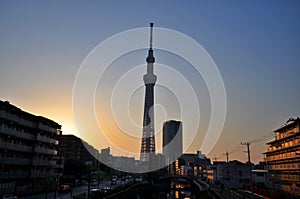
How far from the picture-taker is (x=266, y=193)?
35.2m

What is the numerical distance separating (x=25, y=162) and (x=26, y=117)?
6381 millimetres

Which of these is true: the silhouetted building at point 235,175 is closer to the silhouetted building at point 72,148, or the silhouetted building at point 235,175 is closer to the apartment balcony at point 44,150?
the apartment balcony at point 44,150

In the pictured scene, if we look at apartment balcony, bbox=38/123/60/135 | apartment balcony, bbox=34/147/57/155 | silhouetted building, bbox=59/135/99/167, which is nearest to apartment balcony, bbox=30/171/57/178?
apartment balcony, bbox=34/147/57/155

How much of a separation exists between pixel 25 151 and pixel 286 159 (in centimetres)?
4186

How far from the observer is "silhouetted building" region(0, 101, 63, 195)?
116 feet

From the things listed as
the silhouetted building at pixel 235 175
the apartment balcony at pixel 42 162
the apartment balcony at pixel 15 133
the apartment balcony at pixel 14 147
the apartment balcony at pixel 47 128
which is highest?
the apartment balcony at pixel 47 128

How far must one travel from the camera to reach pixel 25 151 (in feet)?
134

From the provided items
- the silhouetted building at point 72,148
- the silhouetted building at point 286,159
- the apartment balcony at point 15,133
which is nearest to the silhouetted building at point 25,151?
the apartment balcony at point 15,133

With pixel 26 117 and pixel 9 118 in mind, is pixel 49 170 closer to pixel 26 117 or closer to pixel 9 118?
pixel 26 117

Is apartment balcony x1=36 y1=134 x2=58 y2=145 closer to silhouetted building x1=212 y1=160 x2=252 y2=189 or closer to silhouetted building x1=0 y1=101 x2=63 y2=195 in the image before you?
silhouetted building x1=0 y1=101 x2=63 y2=195

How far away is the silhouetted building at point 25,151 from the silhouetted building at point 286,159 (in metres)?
34.7

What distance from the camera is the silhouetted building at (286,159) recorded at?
44219mm

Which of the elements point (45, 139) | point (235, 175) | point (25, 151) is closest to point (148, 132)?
point (235, 175)

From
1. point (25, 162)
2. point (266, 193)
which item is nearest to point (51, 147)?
point (25, 162)
